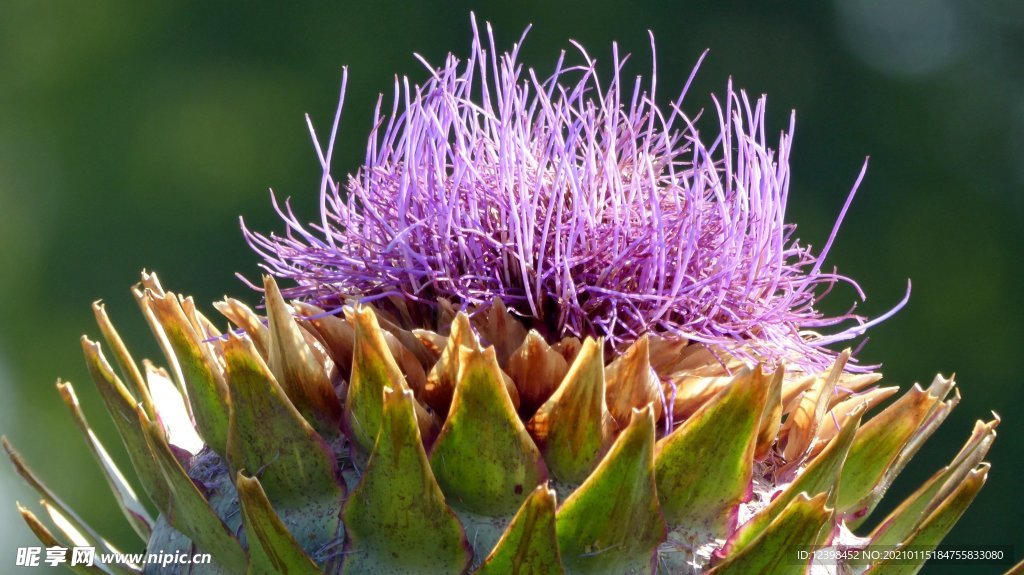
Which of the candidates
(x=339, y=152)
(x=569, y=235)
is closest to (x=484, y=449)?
(x=569, y=235)

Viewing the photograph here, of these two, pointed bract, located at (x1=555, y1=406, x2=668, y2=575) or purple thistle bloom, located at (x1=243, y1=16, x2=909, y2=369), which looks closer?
pointed bract, located at (x1=555, y1=406, x2=668, y2=575)

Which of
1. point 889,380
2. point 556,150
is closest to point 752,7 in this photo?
point 889,380

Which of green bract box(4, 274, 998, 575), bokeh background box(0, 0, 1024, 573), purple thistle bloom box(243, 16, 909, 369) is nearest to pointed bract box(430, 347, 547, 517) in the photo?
green bract box(4, 274, 998, 575)

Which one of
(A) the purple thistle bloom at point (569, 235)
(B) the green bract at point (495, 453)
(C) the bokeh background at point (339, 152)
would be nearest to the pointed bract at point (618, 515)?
(B) the green bract at point (495, 453)

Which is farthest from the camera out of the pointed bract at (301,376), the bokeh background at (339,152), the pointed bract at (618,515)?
the bokeh background at (339,152)

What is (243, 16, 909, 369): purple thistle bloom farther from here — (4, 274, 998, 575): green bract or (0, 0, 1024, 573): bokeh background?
(0, 0, 1024, 573): bokeh background

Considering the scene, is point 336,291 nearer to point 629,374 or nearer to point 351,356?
point 351,356

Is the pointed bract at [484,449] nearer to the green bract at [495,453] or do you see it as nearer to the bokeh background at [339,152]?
the green bract at [495,453]

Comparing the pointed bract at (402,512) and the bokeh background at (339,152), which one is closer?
the pointed bract at (402,512)
